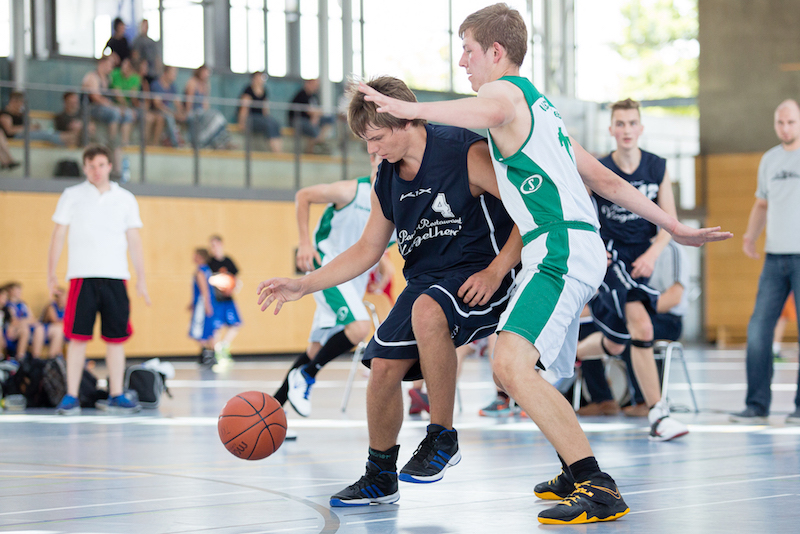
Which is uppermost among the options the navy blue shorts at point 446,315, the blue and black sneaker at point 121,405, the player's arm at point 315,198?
the player's arm at point 315,198

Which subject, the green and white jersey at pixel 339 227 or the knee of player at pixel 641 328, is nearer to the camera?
the knee of player at pixel 641 328

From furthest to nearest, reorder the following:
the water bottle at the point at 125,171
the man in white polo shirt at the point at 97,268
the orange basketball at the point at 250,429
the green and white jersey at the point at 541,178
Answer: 1. the water bottle at the point at 125,171
2. the man in white polo shirt at the point at 97,268
3. the orange basketball at the point at 250,429
4. the green and white jersey at the point at 541,178

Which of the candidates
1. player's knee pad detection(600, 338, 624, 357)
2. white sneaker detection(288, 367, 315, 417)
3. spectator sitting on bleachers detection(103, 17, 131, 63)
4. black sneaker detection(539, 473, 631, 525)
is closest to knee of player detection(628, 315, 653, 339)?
player's knee pad detection(600, 338, 624, 357)

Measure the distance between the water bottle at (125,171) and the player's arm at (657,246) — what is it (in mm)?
10214

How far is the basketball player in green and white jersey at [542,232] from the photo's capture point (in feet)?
11.1

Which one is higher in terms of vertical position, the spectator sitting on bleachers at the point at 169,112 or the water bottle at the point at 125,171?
the spectator sitting on bleachers at the point at 169,112

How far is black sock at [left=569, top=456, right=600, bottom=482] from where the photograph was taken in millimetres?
3416

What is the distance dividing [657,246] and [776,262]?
1.29 metres

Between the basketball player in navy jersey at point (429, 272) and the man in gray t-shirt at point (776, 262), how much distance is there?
3.49m

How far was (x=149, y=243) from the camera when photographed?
51.9 feet

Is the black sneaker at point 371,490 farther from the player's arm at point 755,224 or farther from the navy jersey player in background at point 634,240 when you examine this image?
the player's arm at point 755,224

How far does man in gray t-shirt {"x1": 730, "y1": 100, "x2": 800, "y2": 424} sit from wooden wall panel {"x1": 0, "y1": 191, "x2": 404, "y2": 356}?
10654 millimetres

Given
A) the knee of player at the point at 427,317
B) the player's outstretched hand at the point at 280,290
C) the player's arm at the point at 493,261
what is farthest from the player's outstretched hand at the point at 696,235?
the player's outstretched hand at the point at 280,290

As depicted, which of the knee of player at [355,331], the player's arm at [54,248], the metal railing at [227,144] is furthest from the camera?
the metal railing at [227,144]
